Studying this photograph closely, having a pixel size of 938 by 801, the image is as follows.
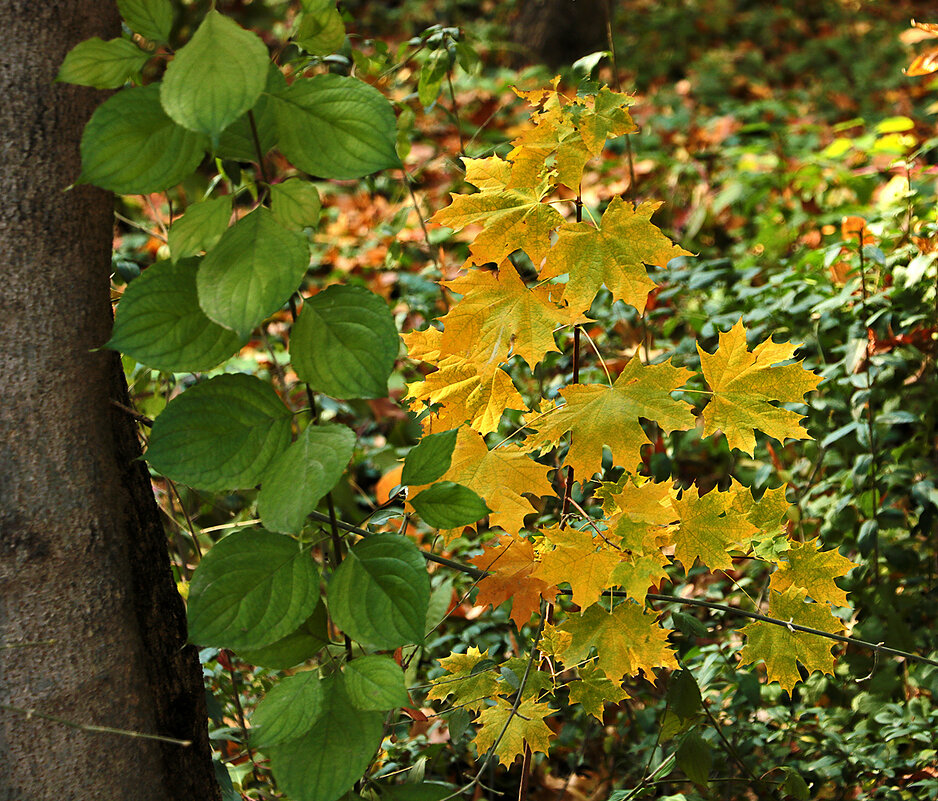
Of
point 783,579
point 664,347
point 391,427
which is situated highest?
point 783,579

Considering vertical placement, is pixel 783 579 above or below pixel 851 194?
above

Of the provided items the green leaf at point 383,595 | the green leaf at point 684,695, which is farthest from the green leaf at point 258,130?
the green leaf at point 684,695

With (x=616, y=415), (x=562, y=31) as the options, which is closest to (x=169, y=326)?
(x=616, y=415)

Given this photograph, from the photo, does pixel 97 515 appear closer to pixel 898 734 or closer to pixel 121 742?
pixel 121 742

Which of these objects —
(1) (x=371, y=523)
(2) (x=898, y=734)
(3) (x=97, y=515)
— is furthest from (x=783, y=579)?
(3) (x=97, y=515)

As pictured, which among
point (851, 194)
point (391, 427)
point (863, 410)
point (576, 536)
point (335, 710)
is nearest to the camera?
point (335, 710)

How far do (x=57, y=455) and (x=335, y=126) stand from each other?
39 centimetres

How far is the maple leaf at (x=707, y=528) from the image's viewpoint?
954mm

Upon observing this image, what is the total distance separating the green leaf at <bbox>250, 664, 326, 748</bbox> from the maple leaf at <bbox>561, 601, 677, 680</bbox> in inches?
12.5

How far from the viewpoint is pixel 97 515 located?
81 cm

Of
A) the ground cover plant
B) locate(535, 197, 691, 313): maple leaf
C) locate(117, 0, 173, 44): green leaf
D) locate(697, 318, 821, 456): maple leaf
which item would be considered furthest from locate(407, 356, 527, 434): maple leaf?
locate(117, 0, 173, 44): green leaf

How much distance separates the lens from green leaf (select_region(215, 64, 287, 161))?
0.70 meters

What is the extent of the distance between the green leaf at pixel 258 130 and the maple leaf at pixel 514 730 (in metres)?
0.70

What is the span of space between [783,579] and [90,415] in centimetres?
82
